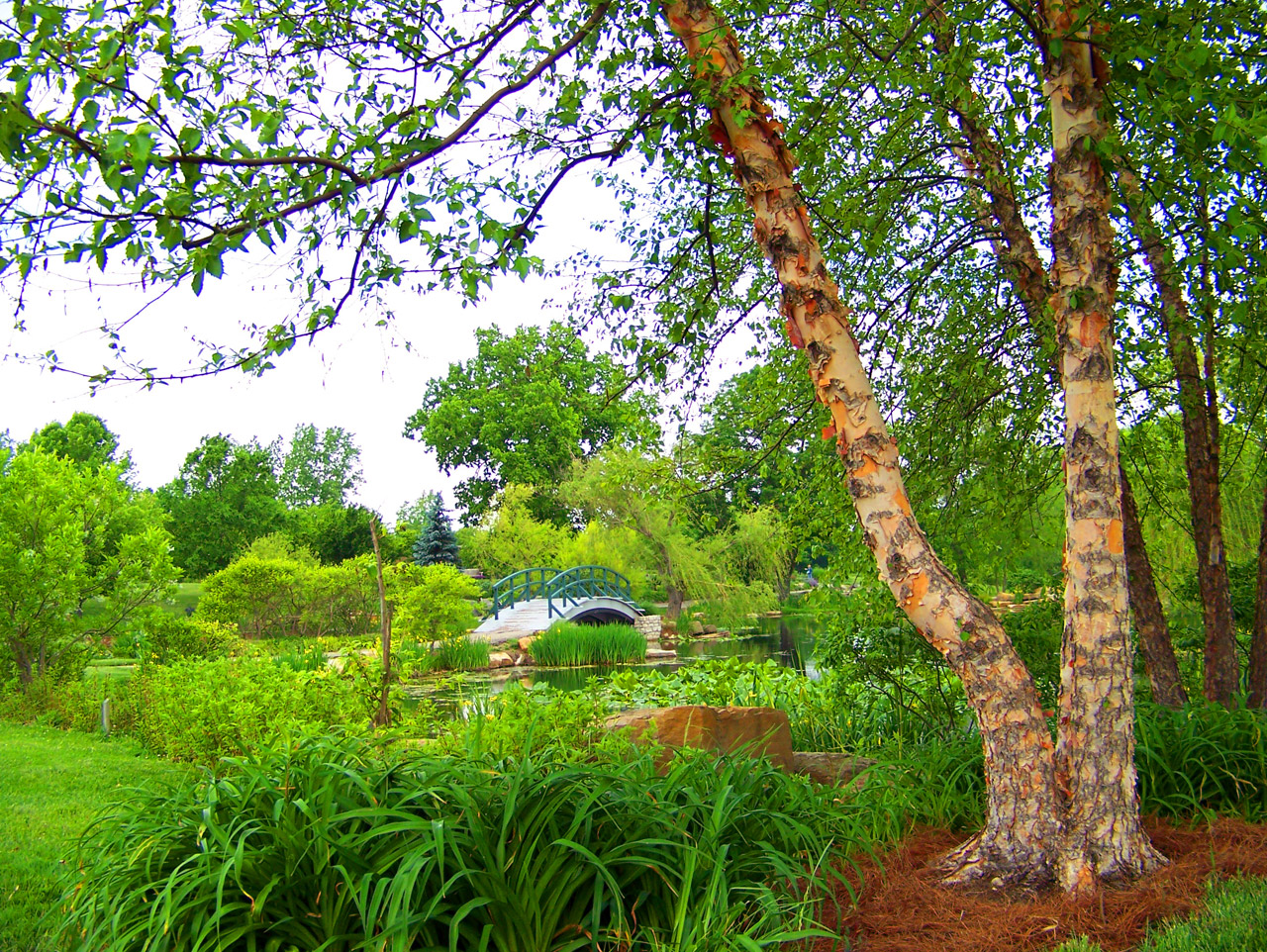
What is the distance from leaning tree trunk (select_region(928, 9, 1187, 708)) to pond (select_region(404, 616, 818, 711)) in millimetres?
5178

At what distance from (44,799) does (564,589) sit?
15563mm

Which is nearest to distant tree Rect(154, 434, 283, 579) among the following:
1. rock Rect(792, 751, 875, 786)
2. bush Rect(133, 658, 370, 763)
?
bush Rect(133, 658, 370, 763)

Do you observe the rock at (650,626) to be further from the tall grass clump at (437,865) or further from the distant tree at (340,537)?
the tall grass clump at (437,865)

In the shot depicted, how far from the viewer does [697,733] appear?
15.1 ft

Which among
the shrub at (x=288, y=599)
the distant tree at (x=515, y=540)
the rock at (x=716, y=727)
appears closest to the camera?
the rock at (x=716, y=727)

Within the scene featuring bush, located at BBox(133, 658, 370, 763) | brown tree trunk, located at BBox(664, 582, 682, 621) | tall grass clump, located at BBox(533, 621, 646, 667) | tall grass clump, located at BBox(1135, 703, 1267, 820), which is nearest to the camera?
tall grass clump, located at BBox(1135, 703, 1267, 820)

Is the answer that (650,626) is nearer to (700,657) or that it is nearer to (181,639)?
(700,657)

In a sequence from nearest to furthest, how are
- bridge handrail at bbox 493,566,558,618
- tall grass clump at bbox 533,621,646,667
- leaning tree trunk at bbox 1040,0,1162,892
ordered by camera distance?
leaning tree trunk at bbox 1040,0,1162,892
tall grass clump at bbox 533,621,646,667
bridge handrail at bbox 493,566,558,618

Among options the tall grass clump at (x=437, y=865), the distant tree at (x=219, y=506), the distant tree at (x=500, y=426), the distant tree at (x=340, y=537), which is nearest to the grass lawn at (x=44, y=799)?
the tall grass clump at (x=437, y=865)

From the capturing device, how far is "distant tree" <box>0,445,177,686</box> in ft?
28.6

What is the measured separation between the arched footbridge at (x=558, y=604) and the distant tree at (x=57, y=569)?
8.63 metres

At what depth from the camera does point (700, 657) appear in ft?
42.4

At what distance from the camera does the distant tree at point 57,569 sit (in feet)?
28.6

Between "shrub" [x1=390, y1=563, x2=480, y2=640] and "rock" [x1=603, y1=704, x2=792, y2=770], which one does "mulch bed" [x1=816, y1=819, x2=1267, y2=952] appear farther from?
"shrub" [x1=390, y1=563, x2=480, y2=640]
